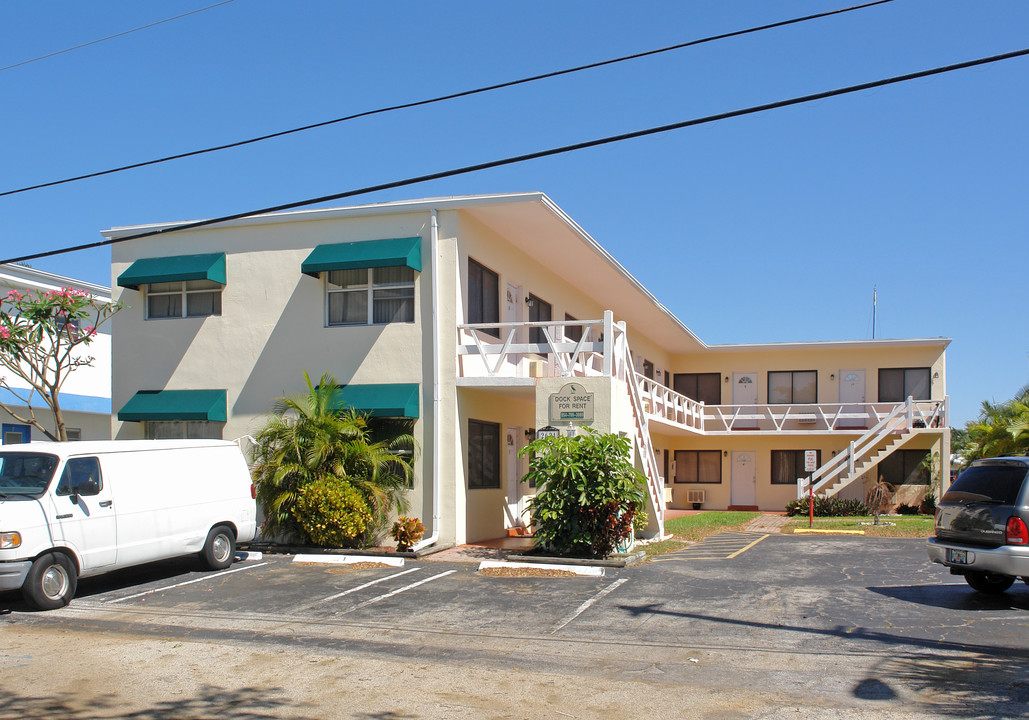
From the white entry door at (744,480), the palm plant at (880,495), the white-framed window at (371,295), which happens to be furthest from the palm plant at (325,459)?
the white entry door at (744,480)

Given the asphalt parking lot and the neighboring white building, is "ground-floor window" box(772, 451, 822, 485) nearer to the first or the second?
the asphalt parking lot

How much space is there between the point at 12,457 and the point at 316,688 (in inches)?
261

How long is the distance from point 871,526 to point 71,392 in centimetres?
Answer: 2294

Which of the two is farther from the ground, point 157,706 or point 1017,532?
point 1017,532

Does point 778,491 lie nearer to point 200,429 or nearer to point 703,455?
point 703,455

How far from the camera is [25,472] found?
37.7 ft

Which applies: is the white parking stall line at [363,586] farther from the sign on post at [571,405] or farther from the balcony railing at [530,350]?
the balcony railing at [530,350]

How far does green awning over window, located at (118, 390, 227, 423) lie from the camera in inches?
698

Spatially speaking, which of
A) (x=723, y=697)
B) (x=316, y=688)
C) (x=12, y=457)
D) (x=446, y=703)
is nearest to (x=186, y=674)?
(x=316, y=688)

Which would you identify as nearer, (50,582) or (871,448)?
(50,582)

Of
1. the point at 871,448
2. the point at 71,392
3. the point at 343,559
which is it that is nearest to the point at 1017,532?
the point at 343,559

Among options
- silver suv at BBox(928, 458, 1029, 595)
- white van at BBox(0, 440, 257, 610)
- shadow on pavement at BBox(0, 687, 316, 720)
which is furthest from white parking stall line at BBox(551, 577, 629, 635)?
white van at BBox(0, 440, 257, 610)

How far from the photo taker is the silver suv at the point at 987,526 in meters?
10.3

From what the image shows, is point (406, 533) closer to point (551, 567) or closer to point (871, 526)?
point (551, 567)
